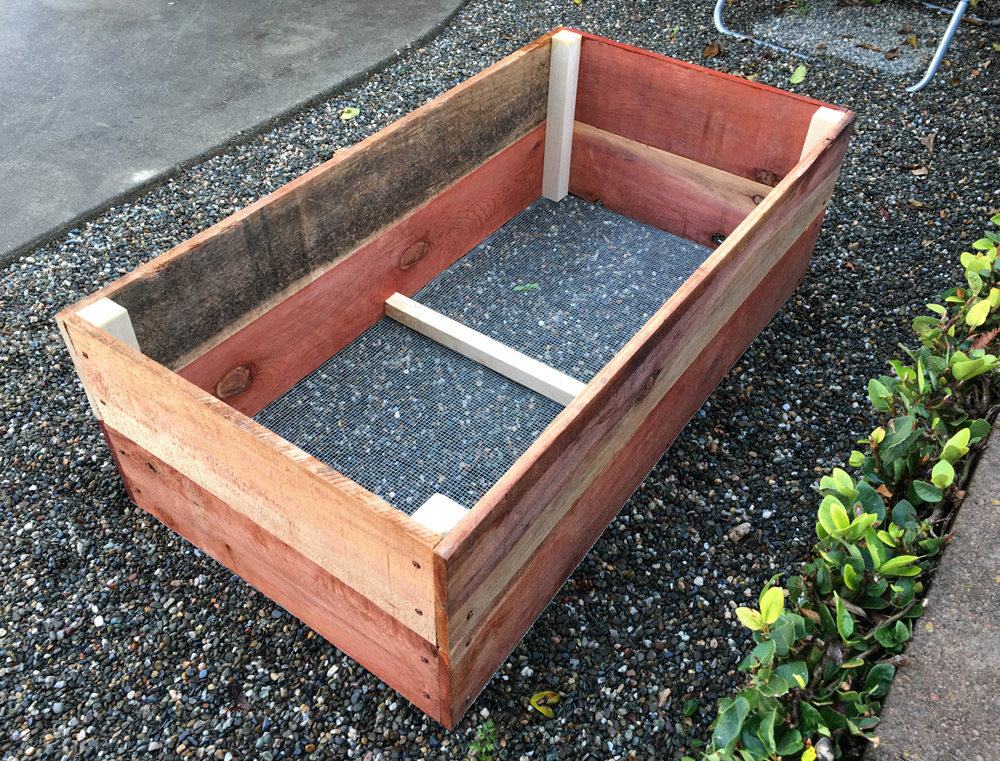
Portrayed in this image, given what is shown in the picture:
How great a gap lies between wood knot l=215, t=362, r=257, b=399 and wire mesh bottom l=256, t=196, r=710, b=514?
0.14 m

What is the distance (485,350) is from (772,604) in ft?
4.08

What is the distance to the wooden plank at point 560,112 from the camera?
2578 millimetres

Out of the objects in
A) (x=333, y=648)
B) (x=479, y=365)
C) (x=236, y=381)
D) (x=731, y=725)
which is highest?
(x=731, y=725)

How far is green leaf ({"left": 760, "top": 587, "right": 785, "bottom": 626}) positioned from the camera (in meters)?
1.16

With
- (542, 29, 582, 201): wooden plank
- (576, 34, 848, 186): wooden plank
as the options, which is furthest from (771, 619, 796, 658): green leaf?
(542, 29, 582, 201): wooden plank

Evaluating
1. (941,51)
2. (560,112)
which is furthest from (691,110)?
(941,51)

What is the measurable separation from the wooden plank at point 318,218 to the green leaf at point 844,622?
1343 mm

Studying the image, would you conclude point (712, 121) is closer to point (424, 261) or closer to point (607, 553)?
point (424, 261)

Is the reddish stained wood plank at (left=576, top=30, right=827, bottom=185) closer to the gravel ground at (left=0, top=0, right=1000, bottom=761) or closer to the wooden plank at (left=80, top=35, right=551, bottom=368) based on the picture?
the wooden plank at (left=80, top=35, right=551, bottom=368)

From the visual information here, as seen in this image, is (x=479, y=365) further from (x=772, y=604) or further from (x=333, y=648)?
(x=772, y=604)

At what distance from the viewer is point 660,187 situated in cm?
273

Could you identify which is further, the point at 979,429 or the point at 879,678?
the point at 979,429

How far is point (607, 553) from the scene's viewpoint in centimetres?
Result: 195

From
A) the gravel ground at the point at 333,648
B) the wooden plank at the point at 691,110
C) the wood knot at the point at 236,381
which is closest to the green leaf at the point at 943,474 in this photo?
the gravel ground at the point at 333,648
